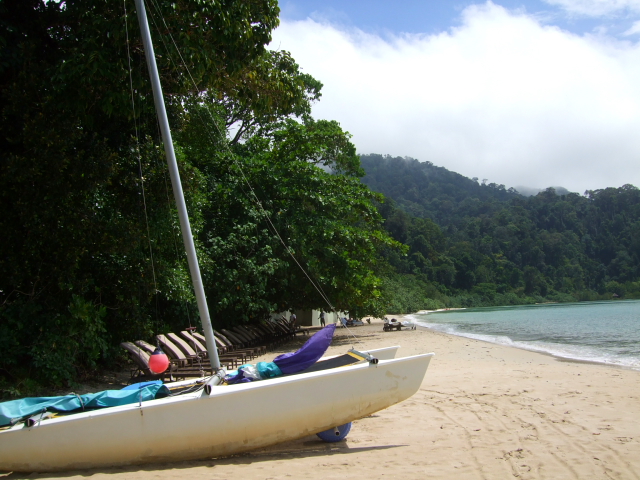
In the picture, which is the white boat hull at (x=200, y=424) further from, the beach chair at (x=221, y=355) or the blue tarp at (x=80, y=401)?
the beach chair at (x=221, y=355)

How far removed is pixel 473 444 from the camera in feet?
19.4

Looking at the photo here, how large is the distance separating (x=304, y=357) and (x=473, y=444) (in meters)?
2.16

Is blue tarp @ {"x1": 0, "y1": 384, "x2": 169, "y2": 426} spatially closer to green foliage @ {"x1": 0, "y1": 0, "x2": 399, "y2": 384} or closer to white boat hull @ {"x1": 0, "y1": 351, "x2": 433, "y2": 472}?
white boat hull @ {"x1": 0, "y1": 351, "x2": 433, "y2": 472}

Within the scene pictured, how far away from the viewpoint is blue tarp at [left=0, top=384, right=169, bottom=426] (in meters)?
5.43

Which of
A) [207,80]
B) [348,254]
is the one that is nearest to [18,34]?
[207,80]

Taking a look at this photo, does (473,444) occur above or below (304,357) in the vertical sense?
below

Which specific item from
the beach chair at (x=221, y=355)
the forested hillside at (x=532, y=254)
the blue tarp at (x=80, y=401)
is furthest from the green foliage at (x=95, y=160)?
the forested hillside at (x=532, y=254)

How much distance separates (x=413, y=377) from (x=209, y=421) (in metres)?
2.41

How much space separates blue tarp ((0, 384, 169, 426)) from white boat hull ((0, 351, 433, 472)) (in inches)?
9.3

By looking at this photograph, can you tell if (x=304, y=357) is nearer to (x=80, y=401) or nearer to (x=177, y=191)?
(x=80, y=401)

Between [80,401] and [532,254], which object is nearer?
[80,401]

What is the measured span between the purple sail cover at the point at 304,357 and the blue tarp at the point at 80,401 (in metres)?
1.42

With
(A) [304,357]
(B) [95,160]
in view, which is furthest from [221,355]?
(A) [304,357]

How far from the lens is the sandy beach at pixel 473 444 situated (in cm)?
508
